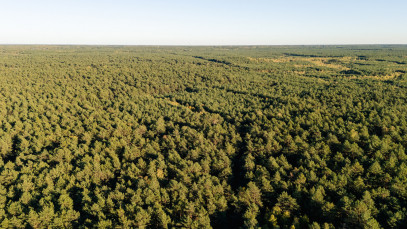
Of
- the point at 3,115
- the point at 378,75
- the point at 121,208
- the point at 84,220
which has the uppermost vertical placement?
the point at 378,75

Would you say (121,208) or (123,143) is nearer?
(121,208)

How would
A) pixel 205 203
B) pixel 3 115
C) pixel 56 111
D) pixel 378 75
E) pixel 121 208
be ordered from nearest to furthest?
pixel 121 208 → pixel 205 203 → pixel 3 115 → pixel 56 111 → pixel 378 75

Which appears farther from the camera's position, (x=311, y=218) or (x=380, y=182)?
(x=380, y=182)

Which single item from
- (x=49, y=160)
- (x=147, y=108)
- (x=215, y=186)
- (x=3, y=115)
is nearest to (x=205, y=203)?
(x=215, y=186)

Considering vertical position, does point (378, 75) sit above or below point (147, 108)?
above

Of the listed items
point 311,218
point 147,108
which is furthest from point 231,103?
point 311,218

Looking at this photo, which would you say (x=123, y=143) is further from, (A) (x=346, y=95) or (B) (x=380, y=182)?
(A) (x=346, y=95)

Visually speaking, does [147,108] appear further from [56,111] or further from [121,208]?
[121,208]

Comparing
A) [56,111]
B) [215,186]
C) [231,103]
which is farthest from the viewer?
[231,103]

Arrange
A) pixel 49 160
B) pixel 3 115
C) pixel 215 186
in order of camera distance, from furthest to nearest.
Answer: pixel 3 115 < pixel 49 160 < pixel 215 186
